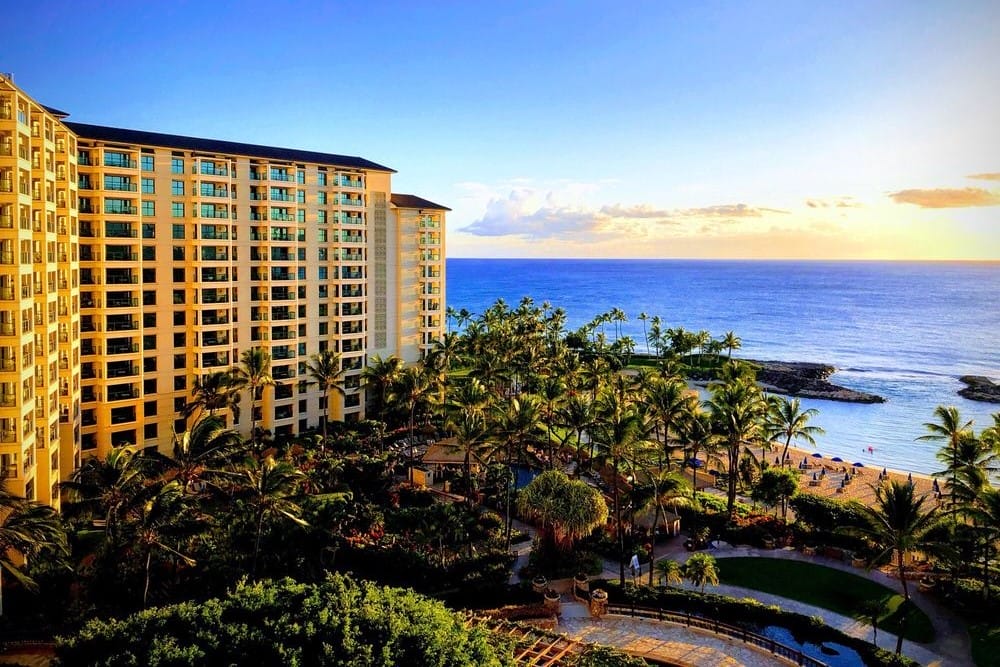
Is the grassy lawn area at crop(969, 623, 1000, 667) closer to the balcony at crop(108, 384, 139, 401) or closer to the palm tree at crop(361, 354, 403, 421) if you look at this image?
the palm tree at crop(361, 354, 403, 421)

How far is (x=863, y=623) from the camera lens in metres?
28.8

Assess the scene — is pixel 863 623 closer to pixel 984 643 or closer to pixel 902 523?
pixel 902 523

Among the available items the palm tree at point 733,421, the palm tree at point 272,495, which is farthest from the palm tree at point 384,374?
the palm tree at point 733,421

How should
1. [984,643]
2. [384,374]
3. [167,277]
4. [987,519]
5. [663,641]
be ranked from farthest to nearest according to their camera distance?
[384,374] < [167,277] < [987,519] < [984,643] < [663,641]

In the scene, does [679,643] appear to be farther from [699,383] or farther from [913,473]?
[699,383]

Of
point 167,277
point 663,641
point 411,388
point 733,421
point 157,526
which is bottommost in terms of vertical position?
point 663,641

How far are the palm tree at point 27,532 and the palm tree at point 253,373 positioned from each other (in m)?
22.0

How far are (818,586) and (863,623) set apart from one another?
15.6ft

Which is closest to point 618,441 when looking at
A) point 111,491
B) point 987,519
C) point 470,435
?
point 470,435

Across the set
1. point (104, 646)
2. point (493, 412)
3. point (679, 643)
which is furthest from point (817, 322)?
point (104, 646)

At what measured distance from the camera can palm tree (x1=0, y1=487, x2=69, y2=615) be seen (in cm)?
2606

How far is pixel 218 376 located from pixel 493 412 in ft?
68.2

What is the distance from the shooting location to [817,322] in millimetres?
189000

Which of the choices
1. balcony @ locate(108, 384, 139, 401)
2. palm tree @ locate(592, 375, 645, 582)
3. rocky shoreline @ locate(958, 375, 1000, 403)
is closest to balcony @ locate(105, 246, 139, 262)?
balcony @ locate(108, 384, 139, 401)
